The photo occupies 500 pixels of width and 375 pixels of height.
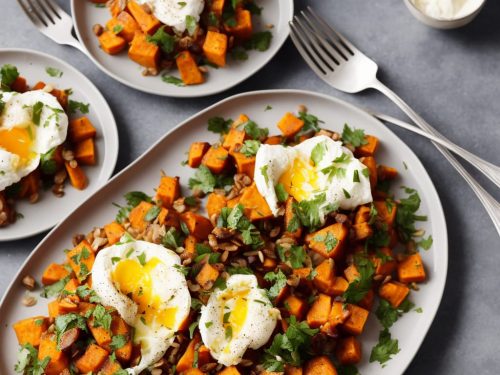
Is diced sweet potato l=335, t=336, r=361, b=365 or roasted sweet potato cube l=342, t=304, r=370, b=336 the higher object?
roasted sweet potato cube l=342, t=304, r=370, b=336

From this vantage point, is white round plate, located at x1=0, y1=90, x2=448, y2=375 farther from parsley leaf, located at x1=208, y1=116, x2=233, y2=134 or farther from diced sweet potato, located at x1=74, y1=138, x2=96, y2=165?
diced sweet potato, located at x1=74, y1=138, x2=96, y2=165

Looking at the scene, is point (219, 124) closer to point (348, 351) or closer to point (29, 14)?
point (29, 14)

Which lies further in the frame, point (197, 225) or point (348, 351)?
point (197, 225)

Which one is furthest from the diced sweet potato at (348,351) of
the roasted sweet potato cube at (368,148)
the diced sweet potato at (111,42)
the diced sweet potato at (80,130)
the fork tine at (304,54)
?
the diced sweet potato at (111,42)

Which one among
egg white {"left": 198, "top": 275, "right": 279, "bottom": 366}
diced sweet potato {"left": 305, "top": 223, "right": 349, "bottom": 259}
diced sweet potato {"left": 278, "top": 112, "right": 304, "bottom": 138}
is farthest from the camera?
diced sweet potato {"left": 278, "top": 112, "right": 304, "bottom": 138}

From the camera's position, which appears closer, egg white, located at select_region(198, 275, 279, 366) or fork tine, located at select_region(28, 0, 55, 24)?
egg white, located at select_region(198, 275, 279, 366)

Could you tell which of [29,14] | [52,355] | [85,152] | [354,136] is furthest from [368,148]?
[29,14]

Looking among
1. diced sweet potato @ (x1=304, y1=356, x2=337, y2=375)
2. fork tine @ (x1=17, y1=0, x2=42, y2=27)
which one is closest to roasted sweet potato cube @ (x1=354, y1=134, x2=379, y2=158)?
diced sweet potato @ (x1=304, y1=356, x2=337, y2=375)
